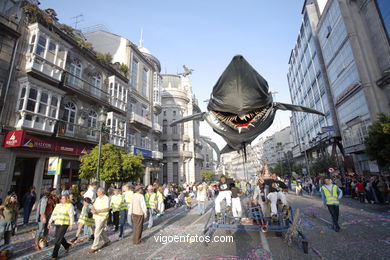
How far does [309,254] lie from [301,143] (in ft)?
165

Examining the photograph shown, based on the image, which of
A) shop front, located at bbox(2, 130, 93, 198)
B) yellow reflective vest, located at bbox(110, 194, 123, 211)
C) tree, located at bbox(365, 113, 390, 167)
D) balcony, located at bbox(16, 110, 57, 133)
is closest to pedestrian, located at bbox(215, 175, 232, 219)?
yellow reflective vest, located at bbox(110, 194, 123, 211)

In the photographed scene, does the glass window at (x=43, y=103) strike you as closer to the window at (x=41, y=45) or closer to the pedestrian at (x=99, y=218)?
the window at (x=41, y=45)

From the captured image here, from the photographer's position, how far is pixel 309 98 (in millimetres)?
41438

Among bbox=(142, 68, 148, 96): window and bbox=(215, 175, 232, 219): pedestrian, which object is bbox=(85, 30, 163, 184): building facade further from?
bbox=(215, 175, 232, 219): pedestrian

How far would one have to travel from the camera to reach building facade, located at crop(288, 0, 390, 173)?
21500mm

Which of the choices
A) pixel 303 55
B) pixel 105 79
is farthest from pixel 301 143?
pixel 105 79

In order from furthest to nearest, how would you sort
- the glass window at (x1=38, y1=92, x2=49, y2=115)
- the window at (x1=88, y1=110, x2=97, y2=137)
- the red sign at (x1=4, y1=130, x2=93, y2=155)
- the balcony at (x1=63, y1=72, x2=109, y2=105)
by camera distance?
the window at (x1=88, y1=110, x2=97, y2=137) → the balcony at (x1=63, y1=72, x2=109, y2=105) → the glass window at (x1=38, y1=92, x2=49, y2=115) → the red sign at (x1=4, y1=130, x2=93, y2=155)

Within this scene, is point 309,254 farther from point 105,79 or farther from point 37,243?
point 105,79

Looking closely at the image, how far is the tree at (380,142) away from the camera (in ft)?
42.9

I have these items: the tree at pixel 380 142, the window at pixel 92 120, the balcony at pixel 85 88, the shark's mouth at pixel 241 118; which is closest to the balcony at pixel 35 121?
the balcony at pixel 85 88

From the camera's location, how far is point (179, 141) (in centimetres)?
4269

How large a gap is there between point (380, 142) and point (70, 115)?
24147 millimetres

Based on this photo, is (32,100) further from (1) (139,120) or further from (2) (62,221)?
(1) (139,120)

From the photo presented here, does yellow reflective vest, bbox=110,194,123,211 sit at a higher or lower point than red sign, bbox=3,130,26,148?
lower
